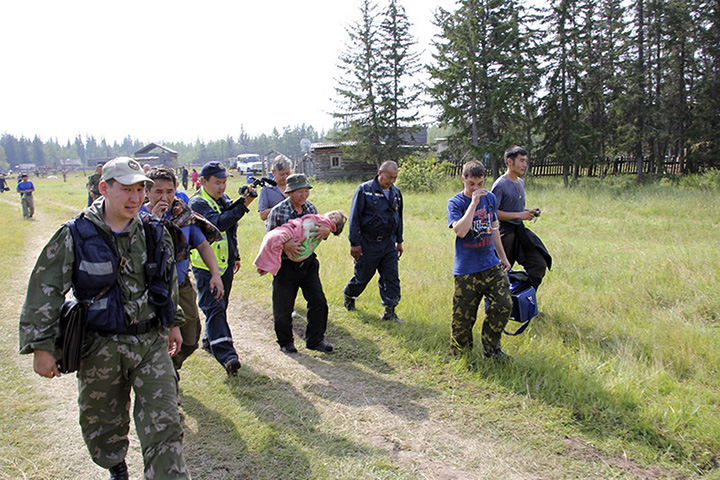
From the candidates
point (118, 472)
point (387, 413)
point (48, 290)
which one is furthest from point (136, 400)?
point (387, 413)

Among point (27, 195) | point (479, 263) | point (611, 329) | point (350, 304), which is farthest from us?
point (27, 195)

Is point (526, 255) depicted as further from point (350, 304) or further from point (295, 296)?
point (295, 296)

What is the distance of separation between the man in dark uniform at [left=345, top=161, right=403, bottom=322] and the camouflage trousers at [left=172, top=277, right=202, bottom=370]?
253 centimetres

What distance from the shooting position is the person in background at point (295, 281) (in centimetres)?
517

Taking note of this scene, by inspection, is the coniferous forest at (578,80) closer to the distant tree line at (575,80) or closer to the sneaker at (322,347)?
the distant tree line at (575,80)

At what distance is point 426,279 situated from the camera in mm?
7941

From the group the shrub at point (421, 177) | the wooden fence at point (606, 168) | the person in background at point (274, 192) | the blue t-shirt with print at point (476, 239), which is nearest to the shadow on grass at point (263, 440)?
the blue t-shirt with print at point (476, 239)

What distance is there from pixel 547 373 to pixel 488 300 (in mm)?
841

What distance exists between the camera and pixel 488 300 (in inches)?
189

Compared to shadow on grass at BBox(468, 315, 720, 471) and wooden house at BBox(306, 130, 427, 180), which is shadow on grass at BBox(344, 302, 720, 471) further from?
wooden house at BBox(306, 130, 427, 180)

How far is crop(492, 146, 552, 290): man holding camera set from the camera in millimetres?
5742

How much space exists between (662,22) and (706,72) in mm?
4110

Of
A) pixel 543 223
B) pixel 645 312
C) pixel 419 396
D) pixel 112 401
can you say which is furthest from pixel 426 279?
pixel 543 223

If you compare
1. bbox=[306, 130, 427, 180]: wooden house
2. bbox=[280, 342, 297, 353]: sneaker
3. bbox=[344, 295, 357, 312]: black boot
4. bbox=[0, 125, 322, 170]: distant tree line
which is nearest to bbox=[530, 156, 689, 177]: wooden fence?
bbox=[306, 130, 427, 180]: wooden house
